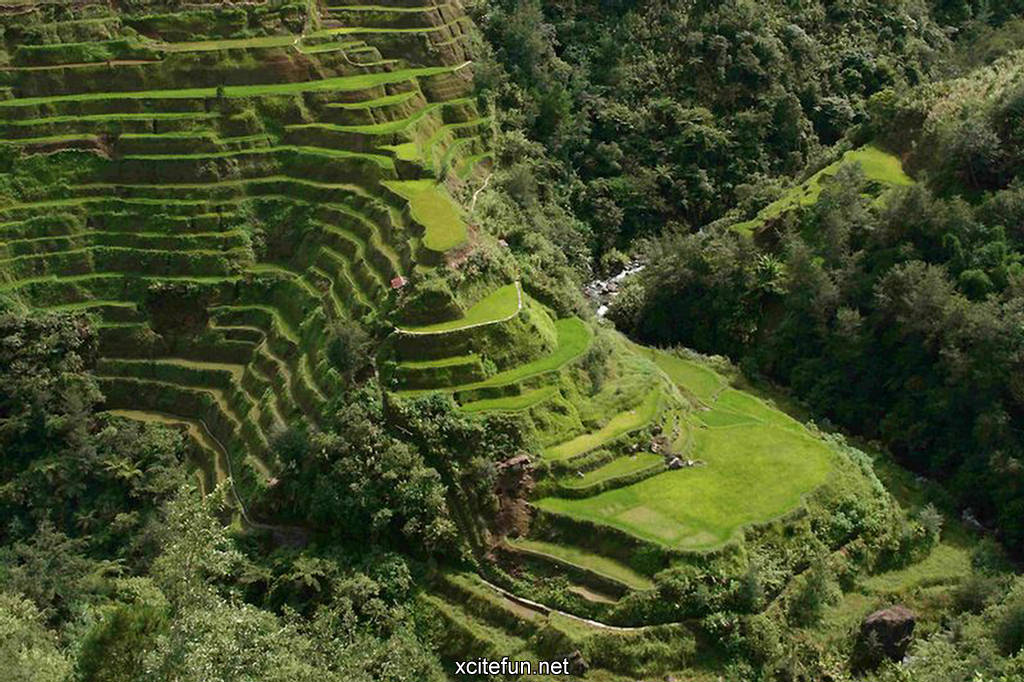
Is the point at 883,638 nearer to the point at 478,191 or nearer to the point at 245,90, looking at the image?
the point at 478,191

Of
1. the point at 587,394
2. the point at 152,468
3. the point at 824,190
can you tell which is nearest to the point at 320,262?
the point at 152,468

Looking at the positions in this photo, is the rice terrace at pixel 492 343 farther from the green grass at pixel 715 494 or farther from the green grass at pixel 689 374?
the green grass at pixel 689 374

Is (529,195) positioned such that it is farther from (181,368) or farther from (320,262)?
Result: (181,368)

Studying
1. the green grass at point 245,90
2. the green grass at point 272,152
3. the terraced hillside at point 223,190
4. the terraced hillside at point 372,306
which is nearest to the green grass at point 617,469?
the terraced hillside at point 372,306

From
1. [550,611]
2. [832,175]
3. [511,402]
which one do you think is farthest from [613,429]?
[832,175]

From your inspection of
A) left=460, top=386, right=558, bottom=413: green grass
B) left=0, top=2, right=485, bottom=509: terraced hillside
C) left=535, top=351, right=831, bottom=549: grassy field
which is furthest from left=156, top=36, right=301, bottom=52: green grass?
left=535, top=351, right=831, bottom=549: grassy field

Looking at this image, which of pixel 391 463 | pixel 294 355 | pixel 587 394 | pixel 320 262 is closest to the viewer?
pixel 391 463
